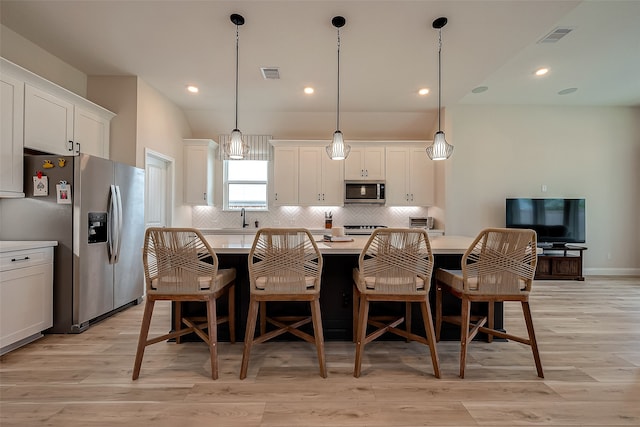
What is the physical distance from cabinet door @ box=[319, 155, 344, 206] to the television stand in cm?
356

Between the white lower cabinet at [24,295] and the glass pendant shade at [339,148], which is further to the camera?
the glass pendant shade at [339,148]

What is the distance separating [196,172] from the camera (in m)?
5.20

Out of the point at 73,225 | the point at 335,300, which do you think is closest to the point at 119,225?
the point at 73,225

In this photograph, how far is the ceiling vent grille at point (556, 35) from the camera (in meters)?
2.98

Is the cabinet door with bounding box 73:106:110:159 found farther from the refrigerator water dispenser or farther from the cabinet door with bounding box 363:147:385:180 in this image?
the cabinet door with bounding box 363:147:385:180

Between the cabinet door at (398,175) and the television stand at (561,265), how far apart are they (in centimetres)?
248

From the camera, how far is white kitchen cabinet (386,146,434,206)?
17.6 feet

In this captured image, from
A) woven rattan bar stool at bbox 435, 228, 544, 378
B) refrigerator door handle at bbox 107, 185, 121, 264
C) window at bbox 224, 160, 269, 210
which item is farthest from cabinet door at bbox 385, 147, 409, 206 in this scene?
refrigerator door handle at bbox 107, 185, 121, 264

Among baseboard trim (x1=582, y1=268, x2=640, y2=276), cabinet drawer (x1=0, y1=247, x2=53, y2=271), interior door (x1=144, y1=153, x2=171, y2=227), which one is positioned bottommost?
baseboard trim (x1=582, y1=268, x2=640, y2=276)

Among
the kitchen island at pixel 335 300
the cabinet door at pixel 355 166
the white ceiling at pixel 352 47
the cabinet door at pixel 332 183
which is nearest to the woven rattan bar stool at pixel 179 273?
the kitchen island at pixel 335 300

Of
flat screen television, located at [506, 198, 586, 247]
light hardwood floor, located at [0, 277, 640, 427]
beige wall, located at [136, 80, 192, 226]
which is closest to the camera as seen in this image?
light hardwood floor, located at [0, 277, 640, 427]

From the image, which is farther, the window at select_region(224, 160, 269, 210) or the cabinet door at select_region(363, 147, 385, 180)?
the window at select_region(224, 160, 269, 210)

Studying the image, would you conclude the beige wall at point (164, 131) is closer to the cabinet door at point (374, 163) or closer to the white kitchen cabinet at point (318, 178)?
the white kitchen cabinet at point (318, 178)

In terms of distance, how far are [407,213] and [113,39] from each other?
4.97 meters
